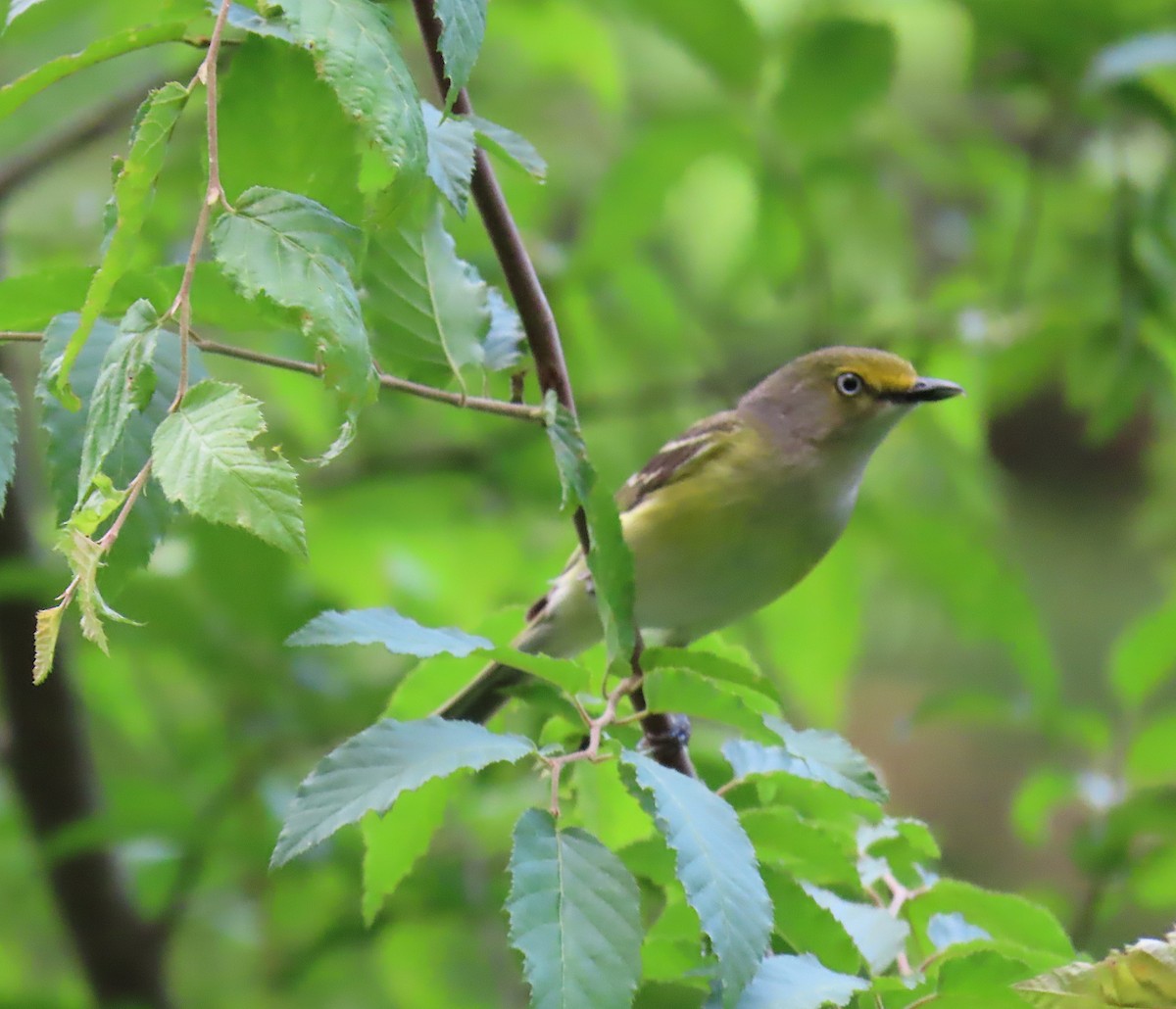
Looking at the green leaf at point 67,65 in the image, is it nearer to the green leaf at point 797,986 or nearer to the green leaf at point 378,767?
the green leaf at point 378,767

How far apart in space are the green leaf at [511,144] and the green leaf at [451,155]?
0.17ft

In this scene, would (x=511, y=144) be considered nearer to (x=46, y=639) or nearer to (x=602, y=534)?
(x=602, y=534)

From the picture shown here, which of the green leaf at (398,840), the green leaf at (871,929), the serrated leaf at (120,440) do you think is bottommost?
the green leaf at (871,929)

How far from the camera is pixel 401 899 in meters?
3.04

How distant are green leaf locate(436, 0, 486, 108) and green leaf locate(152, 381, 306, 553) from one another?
31cm

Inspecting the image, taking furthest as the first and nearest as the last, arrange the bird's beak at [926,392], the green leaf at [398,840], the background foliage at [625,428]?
the background foliage at [625,428] < the bird's beak at [926,392] < the green leaf at [398,840]

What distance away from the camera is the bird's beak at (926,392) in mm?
2406

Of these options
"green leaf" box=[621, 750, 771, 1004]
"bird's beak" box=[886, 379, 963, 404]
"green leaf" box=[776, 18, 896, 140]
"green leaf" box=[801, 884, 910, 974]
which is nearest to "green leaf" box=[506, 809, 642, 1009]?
"green leaf" box=[621, 750, 771, 1004]

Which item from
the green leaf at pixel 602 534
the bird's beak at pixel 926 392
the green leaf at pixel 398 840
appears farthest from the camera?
the bird's beak at pixel 926 392

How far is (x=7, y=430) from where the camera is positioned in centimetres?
108

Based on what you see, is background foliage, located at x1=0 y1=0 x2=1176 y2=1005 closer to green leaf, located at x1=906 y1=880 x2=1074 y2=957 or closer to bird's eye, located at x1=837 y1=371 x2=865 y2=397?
green leaf, located at x1=906 y1=880 x2=1074 y2=957

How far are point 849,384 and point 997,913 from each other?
1325 millimetres

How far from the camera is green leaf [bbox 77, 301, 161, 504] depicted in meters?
0.94

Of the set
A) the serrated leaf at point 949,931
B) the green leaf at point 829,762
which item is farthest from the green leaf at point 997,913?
the green leaf at point 829,762
